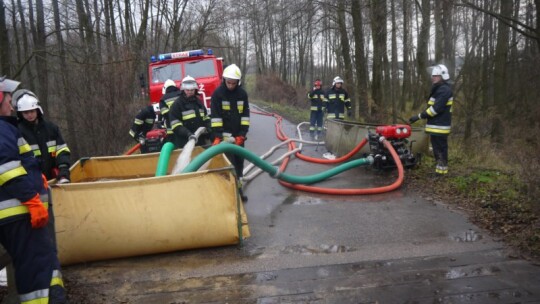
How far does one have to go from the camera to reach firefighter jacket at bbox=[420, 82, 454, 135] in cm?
636

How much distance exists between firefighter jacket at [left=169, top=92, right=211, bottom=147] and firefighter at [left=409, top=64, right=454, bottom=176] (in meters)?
3.43

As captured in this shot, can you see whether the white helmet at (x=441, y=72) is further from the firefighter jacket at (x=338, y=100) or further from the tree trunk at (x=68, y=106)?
the tree trunk at (x=68, y=106)

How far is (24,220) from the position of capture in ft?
9.93

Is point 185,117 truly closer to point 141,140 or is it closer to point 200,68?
point 141,140

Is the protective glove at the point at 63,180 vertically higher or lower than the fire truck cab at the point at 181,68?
lower

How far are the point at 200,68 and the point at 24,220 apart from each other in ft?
31.3

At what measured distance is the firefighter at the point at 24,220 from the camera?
2920 mm

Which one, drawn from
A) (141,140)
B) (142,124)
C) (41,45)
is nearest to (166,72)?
(142,124)

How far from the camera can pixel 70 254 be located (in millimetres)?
4086

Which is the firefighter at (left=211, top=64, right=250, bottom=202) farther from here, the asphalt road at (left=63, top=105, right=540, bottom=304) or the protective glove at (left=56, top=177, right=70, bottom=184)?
the protective glove at (left=56, top=177, right=70, bottom=184)

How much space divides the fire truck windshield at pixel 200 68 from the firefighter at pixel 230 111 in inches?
241

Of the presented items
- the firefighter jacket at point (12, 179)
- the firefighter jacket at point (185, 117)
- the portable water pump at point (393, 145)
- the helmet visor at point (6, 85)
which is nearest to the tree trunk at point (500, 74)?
the portable water pump at point (393, 145)

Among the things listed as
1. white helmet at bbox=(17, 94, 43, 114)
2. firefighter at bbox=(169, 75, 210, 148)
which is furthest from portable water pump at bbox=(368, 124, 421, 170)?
white helmet at bbox=(17, 94, 43, 114)

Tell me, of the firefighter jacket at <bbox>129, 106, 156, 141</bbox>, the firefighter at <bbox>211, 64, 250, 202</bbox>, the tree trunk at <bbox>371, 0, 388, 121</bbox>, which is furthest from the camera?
the tree trunk at <bbox>371, 0, 388, 121</bbox>
